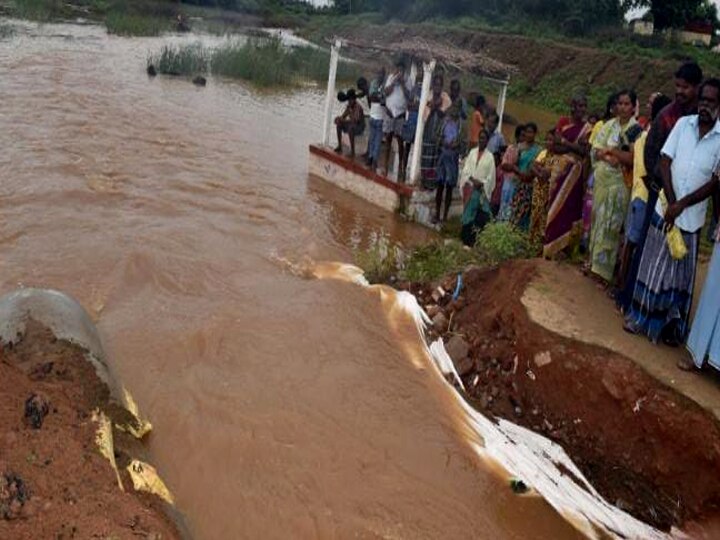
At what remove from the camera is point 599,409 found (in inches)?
175

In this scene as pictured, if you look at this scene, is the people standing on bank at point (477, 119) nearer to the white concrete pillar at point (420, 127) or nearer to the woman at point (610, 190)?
the white concrete pillar at point (420, 127)

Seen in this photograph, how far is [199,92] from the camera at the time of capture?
1878 cm

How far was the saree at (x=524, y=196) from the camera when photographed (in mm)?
6977

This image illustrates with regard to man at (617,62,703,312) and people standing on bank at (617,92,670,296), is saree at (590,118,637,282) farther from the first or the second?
man at (617,62,703,312)

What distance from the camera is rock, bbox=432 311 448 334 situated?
584 cm

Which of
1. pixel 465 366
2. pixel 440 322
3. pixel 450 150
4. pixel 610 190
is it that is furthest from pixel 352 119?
pixel 465 366

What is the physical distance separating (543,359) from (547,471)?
802 millimetres

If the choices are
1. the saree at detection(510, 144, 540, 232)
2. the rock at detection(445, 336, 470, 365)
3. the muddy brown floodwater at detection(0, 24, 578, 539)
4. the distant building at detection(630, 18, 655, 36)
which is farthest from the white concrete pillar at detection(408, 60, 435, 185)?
the distant building at detection(630, 18, 655, 36)

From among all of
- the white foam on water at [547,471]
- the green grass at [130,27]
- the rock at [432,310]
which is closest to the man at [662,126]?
the white foam on water at [547,471]

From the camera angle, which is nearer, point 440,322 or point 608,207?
point 608,207

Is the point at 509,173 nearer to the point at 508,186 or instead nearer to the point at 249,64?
the point at 508,186

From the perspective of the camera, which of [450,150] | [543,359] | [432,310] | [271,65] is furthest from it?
[271,65]

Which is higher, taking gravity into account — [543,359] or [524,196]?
[524,196]

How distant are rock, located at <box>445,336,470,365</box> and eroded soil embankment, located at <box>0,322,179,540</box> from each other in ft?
8.49
